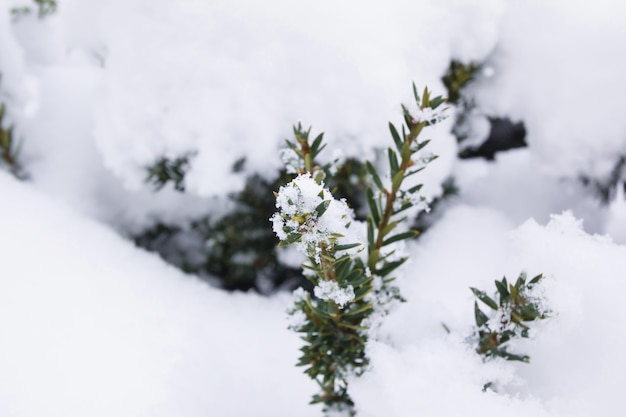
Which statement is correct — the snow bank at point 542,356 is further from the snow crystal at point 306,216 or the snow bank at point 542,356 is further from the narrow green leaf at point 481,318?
the snow crystal at point 306,216

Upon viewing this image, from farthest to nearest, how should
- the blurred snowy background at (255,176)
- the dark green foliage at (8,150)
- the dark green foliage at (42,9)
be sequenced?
the dark green foliage at (42,9), the dark green foliage at (8,150), the blurred snowy background at (255,176)

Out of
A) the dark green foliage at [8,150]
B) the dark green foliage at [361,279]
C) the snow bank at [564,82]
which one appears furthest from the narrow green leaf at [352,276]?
the dark green foliage at [8,150]

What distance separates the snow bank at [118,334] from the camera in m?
1.09

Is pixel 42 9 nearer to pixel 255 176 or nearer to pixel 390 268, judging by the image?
pixel 255 176

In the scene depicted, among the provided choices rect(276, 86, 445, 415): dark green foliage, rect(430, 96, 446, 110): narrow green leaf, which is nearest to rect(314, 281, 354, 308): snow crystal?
rect(276, 86, 445, 415): dark green foliage

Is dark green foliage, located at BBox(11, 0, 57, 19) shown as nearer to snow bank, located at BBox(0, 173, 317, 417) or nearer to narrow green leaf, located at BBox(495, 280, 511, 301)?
snow bank, located at BBox(0, 173, 317, 417)

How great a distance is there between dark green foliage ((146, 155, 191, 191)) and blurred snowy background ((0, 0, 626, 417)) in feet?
0.07

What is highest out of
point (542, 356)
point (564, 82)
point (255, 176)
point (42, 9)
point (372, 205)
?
point (42, 9)

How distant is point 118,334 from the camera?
1241mm

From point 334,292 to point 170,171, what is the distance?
0.94 meters

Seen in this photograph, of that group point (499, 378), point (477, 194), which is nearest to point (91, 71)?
point (477, 194)

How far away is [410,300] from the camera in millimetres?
1196

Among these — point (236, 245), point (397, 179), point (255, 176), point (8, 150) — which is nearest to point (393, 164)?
point (397, 179)

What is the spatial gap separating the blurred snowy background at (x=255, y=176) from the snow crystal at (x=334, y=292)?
0.28 meters
